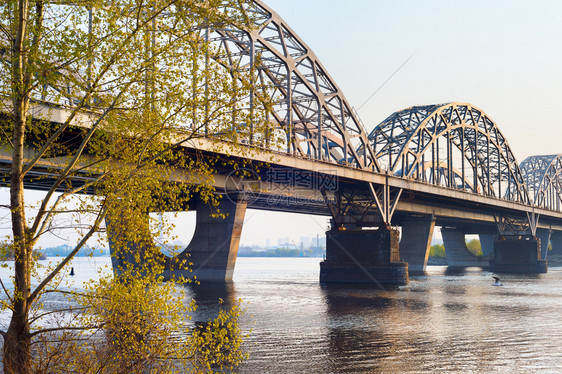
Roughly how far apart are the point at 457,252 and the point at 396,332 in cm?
12779

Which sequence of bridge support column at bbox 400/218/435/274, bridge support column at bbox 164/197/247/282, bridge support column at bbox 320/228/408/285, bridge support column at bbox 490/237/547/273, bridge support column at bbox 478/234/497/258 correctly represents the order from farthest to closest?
1. bridge support column at bbox 478/234/497/258
2. bridge support column at bbox 490/237/547/273
3. bridge support column at bbox 400/218/435/274
4. bridge support column at bbox 320/228/408/285
5. bridge support column at bbox 164/197/247/282

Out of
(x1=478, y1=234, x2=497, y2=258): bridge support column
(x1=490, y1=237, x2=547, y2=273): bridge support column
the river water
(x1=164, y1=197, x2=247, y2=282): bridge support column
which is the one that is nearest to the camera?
the river water

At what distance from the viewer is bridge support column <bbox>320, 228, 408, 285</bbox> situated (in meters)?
65.8

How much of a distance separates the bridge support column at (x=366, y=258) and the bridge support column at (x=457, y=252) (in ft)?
282

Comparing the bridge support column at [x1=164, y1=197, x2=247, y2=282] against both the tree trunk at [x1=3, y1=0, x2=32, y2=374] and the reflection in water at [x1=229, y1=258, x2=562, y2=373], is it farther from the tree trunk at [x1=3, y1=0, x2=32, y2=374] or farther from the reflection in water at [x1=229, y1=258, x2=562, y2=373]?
the tree trunk at [x1=3, y1=0, x2=32, y2=374]

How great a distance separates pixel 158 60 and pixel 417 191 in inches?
2676

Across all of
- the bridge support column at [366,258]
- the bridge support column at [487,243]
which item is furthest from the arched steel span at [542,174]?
the bridge support column at [366,258]

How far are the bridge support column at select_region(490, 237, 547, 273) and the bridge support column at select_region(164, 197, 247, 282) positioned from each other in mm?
70577

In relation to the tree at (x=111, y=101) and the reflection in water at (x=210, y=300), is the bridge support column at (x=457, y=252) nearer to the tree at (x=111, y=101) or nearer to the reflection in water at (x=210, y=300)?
the reflection in water at (x=210, y=300)

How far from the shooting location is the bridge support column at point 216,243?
208ft

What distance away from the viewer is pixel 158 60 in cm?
1419

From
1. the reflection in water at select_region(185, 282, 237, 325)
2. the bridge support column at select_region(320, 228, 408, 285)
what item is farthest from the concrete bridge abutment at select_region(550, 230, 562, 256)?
the reflection in water at select_region(185, 282, 237, 325)

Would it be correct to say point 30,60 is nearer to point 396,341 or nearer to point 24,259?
point 24,259

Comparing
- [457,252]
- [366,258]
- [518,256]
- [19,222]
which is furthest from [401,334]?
[457,252]
